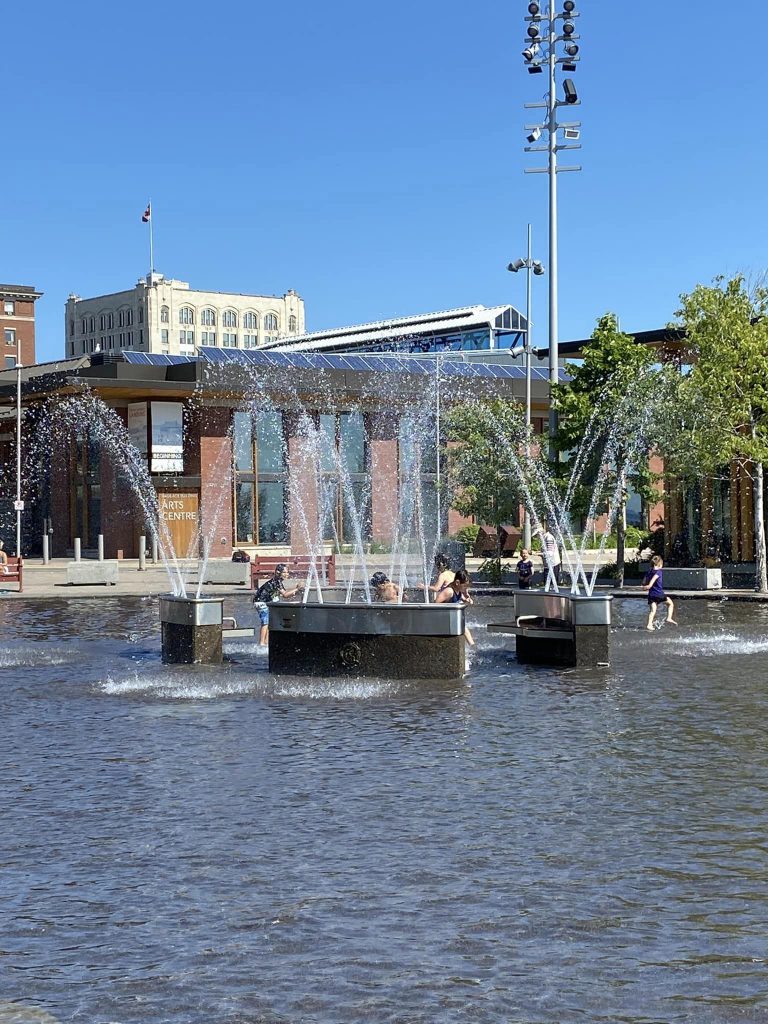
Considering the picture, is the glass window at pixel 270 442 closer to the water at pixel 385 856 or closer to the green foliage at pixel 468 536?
the green foliage at pixel 468 536

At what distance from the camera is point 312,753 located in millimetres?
12281

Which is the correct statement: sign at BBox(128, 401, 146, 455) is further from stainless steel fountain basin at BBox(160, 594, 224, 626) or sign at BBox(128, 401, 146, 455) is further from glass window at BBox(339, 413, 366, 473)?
stainless steel fountain basin at BBox(160, 594, 224, 626)

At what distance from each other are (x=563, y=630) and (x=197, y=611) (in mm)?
5217

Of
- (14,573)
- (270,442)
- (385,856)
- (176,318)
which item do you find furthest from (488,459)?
(176,318)

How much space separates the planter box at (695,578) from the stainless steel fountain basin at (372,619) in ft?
61.4

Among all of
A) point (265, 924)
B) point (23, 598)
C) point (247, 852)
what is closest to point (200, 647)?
point (247, 852)

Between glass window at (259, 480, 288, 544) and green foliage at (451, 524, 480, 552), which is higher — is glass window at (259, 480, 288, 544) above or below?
above

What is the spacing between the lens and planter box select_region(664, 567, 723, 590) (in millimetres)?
34938

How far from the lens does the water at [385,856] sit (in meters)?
6.37

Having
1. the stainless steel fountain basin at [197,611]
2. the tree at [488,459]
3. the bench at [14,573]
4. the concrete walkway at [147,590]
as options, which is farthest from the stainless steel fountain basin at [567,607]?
the bench at [14,573]

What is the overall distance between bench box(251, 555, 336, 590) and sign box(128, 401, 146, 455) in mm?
18452

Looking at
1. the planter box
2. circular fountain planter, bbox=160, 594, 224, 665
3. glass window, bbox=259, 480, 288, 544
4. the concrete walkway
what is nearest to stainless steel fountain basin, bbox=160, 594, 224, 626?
circular fountain planter, bbox=160, 594, 224, 665

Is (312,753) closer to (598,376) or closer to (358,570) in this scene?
(598,376)

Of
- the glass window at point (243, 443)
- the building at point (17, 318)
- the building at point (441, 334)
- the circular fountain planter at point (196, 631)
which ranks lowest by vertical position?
the circular fountain planter at point (196, 631)
